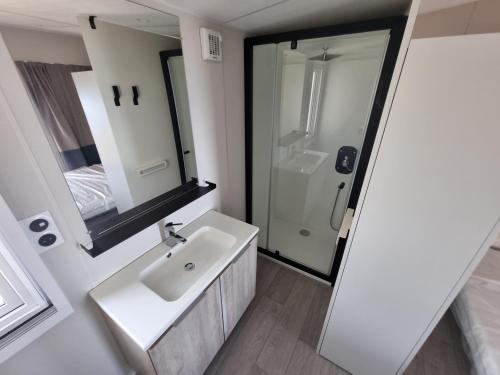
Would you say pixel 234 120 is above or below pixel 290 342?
above

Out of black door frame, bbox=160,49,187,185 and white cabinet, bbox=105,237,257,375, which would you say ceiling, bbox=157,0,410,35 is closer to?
black door frame, bbox=160,49,187,185

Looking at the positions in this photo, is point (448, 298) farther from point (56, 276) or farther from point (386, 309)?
point (56, 276)

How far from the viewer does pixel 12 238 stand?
27.9 inches

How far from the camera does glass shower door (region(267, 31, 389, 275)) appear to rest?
5.30 ft

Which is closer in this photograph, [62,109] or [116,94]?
[62,109]

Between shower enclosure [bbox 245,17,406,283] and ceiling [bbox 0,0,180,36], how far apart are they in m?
0.75

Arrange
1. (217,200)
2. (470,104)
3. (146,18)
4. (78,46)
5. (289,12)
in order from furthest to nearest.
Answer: (217,200) < (289,12) < (146,18) < (78,46) < (470,104)

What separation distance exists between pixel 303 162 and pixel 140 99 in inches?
63.9

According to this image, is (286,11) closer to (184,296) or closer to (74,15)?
(74,15)

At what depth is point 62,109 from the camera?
0.80 m

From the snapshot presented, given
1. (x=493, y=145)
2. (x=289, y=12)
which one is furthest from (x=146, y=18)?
(x=493, y=145)

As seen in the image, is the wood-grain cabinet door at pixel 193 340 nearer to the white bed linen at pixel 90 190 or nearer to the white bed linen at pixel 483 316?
the white bed linen at pixel 90 190

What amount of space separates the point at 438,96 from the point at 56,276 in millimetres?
1596

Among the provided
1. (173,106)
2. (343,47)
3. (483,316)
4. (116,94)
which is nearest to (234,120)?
(173,106)
